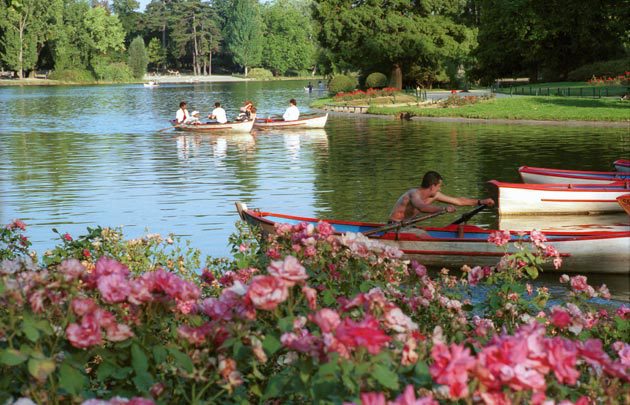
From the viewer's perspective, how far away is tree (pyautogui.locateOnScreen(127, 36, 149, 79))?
15900 centimetres

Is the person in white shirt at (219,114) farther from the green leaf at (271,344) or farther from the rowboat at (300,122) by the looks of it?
the green leaf at (271,344)

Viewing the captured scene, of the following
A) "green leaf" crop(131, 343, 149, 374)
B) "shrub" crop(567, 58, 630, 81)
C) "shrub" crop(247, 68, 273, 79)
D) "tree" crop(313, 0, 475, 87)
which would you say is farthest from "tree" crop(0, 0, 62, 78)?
"green leaf" crop(131, 343, 149, 374)

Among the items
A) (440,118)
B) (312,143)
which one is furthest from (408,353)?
(440,118)

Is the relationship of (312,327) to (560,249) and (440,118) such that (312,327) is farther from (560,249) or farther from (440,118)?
(440,118)

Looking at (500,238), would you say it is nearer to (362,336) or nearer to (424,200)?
(362,336)

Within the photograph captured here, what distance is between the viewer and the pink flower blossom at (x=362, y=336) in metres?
3.47

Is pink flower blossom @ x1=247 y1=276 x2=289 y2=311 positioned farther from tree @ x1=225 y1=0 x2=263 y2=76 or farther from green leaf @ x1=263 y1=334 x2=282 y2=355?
tree @ x1=225 y1=0 x2=263 y2=76

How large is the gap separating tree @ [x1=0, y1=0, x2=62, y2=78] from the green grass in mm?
95983

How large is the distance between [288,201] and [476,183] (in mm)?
5457

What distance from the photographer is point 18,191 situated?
952 inches

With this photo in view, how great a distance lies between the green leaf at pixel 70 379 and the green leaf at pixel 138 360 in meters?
0.26

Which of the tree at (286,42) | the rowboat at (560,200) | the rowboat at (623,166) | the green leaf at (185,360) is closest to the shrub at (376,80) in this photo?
the rowboat at (623,166)

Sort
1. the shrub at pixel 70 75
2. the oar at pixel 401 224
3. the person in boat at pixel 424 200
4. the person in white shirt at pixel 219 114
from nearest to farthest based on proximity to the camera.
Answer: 1. the oar at pixel 401 224
2. the person in boat at pixel 424 200
3. the person in white shirt at pixel 219 114
4. the shrub at pixel 70 75

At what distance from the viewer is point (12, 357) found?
3.77 metres
